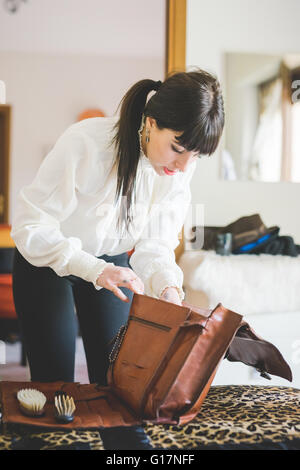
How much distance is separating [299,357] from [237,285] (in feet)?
1.41

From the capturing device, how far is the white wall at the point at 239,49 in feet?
7.78

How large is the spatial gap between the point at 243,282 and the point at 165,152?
108cm

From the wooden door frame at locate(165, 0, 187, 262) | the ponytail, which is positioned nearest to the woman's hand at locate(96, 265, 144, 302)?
the ponytail

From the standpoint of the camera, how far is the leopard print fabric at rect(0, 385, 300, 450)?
2.86 feet

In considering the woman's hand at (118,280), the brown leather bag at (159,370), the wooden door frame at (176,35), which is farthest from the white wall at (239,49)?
the brown leather bag at (159,370)

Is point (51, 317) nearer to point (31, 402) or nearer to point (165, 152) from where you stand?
point (31, 402)

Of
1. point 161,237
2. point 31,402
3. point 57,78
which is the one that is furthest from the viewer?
point 57,78

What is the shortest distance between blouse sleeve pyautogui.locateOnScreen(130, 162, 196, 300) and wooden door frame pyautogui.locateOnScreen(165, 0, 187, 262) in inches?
37.8

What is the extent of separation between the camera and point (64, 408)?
938mm

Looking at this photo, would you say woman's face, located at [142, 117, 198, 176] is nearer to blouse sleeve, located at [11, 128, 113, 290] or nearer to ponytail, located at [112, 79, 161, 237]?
ponytail, located at [112, 79, 161, 237]

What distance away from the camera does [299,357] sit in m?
2.19

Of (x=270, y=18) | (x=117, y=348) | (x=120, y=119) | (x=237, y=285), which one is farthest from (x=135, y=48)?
(x=117, y=348)

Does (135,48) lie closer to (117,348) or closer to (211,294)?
(211,294)

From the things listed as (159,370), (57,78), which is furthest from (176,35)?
(57,78)
